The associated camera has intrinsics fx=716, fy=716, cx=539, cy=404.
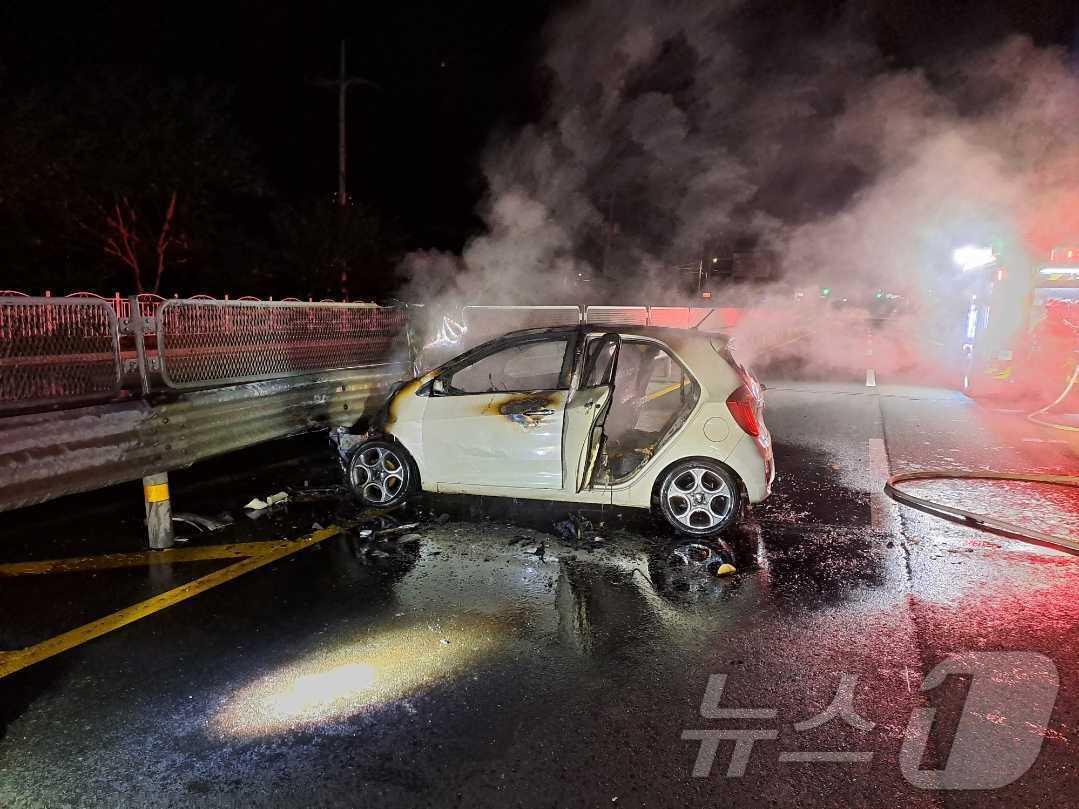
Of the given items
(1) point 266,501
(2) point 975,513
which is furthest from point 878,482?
(1) point 266,501

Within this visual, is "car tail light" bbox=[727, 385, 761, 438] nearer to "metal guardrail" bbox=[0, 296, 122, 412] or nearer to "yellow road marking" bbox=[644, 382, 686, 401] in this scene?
"yellow road marking" bbox=[644, 382, 686, 401]

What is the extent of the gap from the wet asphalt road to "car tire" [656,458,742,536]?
206 mm

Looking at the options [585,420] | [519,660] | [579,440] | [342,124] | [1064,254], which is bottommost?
[519,660]

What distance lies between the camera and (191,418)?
5.66 metres

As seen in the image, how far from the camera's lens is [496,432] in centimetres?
539

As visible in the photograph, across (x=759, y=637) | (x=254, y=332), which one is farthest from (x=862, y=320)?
(x=759, y=637)

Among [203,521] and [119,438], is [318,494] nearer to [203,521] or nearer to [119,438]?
[203,521]

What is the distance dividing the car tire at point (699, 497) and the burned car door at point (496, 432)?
32.2 inches

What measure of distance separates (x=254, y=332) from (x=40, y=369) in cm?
222

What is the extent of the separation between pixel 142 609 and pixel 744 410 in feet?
13.2

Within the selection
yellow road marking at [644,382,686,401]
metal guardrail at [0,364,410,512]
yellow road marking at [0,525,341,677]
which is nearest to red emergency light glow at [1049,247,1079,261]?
yellow road marking at [644,382,686,401]

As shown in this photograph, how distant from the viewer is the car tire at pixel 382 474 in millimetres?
5750

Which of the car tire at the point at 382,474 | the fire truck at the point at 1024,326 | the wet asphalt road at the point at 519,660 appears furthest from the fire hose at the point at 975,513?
the fire truck at the point at 1024,326

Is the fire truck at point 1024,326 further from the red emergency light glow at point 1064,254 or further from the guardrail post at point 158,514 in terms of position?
the guardrail post at point 158,514
